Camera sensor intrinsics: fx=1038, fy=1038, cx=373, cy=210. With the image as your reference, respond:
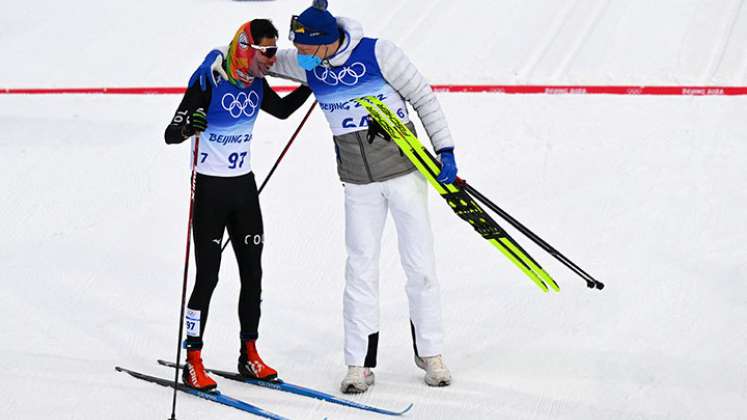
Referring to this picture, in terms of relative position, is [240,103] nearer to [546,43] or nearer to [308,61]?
[308,61]

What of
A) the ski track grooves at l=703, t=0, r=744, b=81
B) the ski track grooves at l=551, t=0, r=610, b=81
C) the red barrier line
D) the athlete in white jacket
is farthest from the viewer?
the ski track grooves at l=551, t=0, r=610, b=81

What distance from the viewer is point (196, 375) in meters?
5.08

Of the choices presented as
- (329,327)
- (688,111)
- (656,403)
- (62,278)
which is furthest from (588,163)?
(62,278)

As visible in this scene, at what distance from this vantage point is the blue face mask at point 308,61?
189 inches

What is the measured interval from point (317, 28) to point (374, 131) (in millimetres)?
554

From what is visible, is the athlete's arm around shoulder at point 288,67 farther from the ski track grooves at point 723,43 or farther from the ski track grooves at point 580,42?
the ski track grooves at point 723,43

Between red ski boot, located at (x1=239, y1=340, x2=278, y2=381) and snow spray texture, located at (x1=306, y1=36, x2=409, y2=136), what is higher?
snow spray texture, located at (x1=306, y1=36, x2=409, y2=136)

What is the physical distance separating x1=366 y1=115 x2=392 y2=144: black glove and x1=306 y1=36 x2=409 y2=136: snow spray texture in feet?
0.12

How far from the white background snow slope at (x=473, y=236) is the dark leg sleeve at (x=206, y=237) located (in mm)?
444

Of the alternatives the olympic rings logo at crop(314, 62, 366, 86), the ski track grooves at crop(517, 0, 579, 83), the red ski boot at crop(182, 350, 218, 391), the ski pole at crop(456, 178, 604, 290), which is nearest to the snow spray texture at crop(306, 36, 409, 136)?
the olympic rings logo at crop(314, 62, 366, 86)

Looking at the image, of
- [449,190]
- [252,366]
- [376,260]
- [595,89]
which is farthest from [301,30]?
[595,89]

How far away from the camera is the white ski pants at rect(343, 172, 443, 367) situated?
503cm

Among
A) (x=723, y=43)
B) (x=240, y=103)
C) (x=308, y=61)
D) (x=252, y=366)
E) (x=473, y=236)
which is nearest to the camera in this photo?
(x=308, y=61)

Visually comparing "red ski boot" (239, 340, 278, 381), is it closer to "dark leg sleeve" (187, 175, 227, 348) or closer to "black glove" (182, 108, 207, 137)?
"dark leg sleeve" (187, 175, 227, 348)
